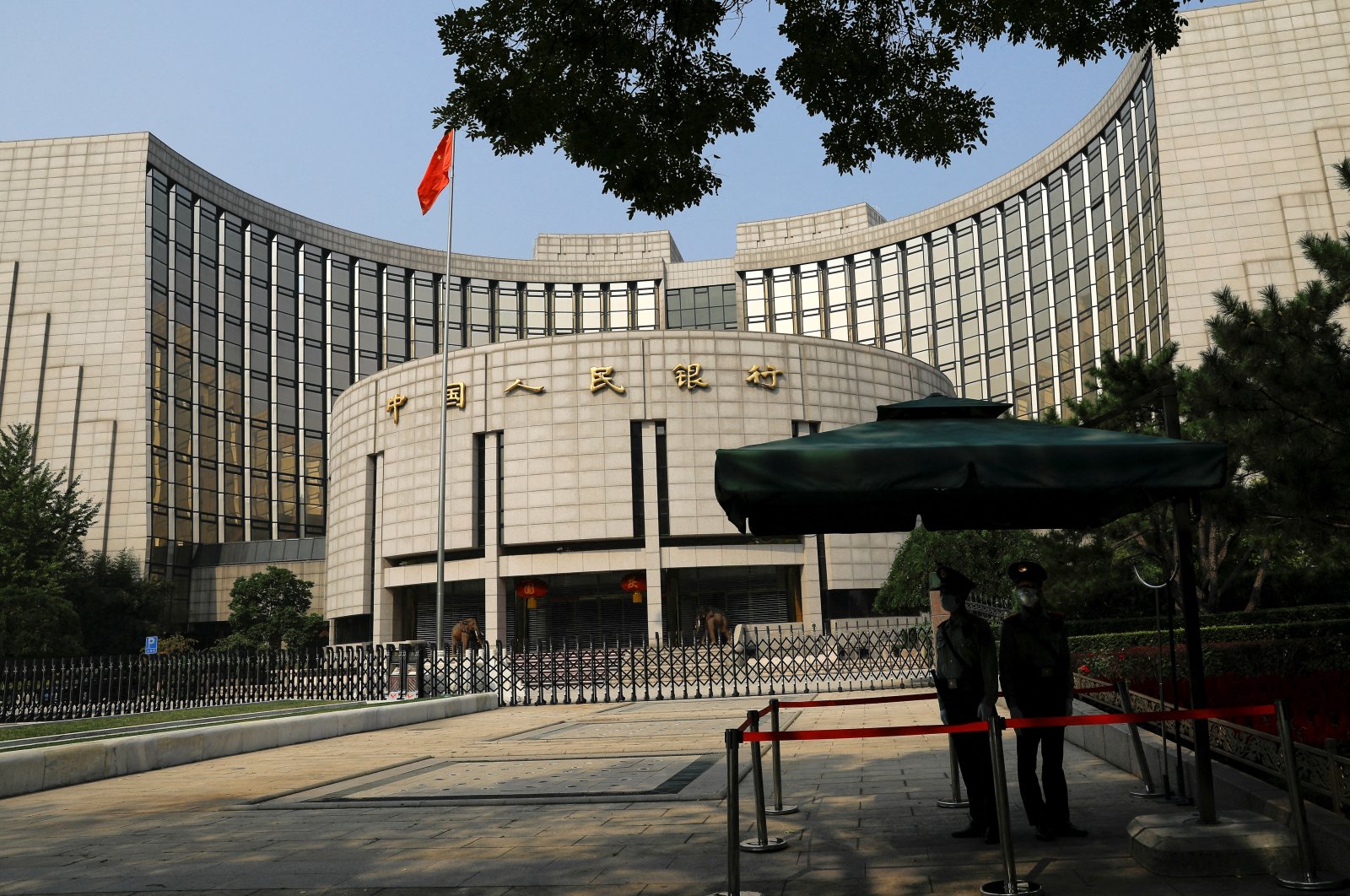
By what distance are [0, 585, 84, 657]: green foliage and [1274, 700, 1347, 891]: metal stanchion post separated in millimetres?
53591

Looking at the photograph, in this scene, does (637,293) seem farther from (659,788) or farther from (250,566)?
(659,788)

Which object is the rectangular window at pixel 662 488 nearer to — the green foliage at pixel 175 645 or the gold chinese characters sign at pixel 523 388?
the gold chinese characters sign at pixel 523 388

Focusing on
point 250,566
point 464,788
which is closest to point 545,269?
point 250,566

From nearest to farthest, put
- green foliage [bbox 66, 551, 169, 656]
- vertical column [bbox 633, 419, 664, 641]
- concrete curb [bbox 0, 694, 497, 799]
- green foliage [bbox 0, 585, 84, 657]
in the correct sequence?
concrete curb [bbox 0, 694, 497, 799], green foliage [bbox 0, 585, 84, 657], vertical column [bbox 633, 419, 664, 641], green foliage [bbox 66, 551, 169, 656]

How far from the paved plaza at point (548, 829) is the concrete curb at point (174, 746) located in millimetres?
281

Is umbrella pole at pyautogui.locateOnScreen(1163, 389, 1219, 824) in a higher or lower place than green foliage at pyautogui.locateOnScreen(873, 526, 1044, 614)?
lower

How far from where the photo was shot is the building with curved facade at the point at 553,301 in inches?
2131

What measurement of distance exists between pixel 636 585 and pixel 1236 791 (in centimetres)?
4596

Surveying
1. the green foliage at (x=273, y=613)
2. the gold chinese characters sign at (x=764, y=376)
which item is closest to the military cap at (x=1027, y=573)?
the gold chinese characters sign at (x=764, y=376)

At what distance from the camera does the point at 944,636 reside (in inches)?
298

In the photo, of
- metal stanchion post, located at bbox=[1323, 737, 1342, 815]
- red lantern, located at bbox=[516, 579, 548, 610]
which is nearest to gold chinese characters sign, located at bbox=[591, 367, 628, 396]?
red lantern, located at bbox=[516, 579, 548, 610]

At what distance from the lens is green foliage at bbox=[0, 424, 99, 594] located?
180 ft

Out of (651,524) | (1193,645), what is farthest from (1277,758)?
(651,524)

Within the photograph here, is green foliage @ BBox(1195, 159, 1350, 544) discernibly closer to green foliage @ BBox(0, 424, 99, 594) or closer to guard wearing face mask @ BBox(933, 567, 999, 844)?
guard wearing face mask @ BBox(933, 567, 999, 844)
